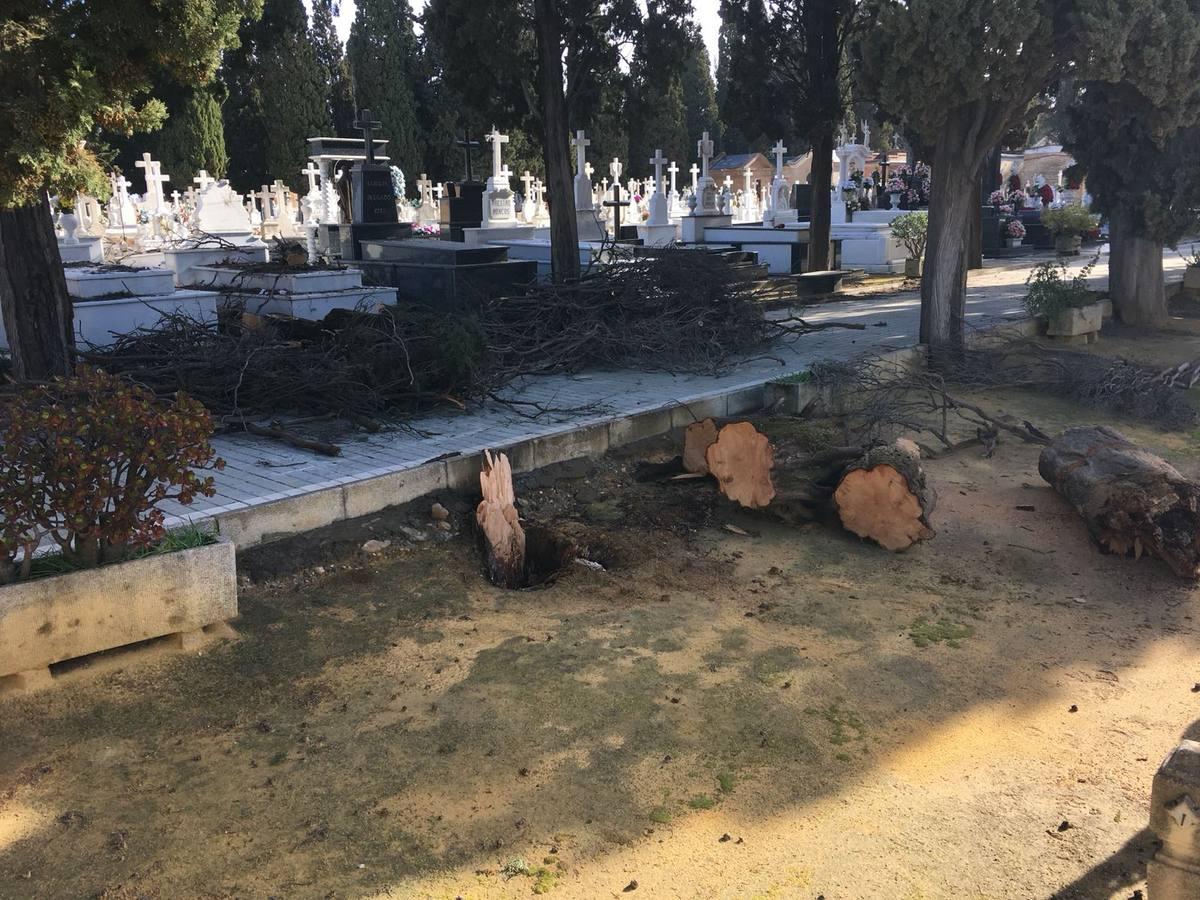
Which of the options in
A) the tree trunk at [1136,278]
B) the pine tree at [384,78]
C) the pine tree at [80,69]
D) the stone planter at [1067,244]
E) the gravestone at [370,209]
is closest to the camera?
the pine tree at [80,69]

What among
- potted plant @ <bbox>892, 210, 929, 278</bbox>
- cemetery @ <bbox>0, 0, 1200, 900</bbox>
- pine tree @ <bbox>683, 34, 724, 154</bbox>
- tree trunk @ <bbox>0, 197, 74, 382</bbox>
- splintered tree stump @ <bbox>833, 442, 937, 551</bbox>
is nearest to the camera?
cemetery @ <bbox>0, 0, 1200, 900</bbox>

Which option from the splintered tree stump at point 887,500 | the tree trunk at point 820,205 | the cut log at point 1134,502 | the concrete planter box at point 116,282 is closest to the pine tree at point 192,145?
the tree trunk at point 820,205

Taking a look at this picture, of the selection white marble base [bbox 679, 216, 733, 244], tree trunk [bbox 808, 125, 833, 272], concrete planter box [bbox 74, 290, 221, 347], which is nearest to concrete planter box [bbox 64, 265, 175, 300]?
concrete planter box [bbox 74, 290, 221, 347]

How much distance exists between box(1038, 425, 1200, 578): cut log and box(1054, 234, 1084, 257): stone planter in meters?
21.1

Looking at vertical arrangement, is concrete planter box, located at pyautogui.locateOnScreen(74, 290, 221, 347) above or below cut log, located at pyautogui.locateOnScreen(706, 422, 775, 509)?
above

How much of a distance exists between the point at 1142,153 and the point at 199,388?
490 inches

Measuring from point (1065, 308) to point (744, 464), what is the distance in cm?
846

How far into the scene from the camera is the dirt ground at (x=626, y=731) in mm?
3225

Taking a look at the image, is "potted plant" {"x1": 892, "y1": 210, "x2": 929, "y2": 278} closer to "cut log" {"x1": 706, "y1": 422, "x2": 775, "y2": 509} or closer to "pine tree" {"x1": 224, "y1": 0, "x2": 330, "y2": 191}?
"cut log" {"x1": 706, "y1": 422, "x2": 775, "y2": 509}

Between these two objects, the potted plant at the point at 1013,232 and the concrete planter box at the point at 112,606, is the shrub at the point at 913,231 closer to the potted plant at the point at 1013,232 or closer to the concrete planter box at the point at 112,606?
the potted plant at the point at 1013,232

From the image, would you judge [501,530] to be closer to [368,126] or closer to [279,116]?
[368,126]

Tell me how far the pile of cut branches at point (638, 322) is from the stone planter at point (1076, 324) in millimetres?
2963

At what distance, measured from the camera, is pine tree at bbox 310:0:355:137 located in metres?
45.2

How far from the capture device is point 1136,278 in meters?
14.6
